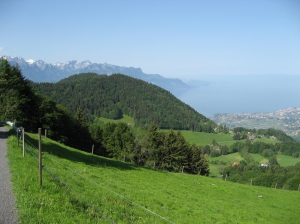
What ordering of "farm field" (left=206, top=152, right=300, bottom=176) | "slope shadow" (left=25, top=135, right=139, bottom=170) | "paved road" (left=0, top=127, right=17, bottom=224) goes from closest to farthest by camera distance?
"paved road" (left=0, top=127, right=17, bottom=224) → "slope shadow" (left=25, top=135, right=139, bottom=170) → "farm field" (left=206, top=152, right=300, bottom=176)

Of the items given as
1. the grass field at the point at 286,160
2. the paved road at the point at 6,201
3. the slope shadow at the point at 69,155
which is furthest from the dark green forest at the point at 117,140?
the grass field at the point at 286,160

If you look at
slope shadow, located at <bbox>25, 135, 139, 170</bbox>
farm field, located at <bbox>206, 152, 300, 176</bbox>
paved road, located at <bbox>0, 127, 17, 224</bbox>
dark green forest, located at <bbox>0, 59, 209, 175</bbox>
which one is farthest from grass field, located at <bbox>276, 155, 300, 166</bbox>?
paved road, located at <bbox>0, 127, 17, 224</bbox>

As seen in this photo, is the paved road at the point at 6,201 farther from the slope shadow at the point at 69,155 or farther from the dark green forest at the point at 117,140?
the dark green forest at the point at 117,140

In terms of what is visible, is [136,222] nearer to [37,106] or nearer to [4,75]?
[4,75]

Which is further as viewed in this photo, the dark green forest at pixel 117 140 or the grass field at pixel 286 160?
the grass field at pixel 286 160

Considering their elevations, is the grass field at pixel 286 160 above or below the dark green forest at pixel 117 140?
below

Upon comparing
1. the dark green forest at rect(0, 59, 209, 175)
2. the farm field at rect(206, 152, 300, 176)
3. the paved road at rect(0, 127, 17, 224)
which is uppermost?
the paved road at rect(0, 127, 17, 224)

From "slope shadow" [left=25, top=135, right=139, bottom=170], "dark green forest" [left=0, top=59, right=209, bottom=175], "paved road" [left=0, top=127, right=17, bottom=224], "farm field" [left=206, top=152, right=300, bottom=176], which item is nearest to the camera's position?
"paved road" [left=0, top=127, right=17, bottom=224]

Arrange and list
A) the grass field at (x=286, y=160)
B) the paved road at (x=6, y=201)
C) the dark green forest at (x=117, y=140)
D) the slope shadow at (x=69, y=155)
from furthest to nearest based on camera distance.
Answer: the grass field at (x=286, y=160) → the dark green forest at (x=117, y=140) → the slope shadow at (x=69, y=155) → the paved road at (x=6, y=201)

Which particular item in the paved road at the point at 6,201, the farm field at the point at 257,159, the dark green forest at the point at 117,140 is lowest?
the farm field at the point at 257,159

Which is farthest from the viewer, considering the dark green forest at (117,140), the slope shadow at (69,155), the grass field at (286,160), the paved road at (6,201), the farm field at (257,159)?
the farm field at (257,159)

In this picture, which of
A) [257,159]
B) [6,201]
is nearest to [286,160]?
[257,159]

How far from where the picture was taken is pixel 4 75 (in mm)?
39812

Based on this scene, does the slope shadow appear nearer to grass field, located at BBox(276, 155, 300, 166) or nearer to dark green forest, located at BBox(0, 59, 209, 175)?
dark green forest, located at BBox(0, 59, 209, 175)
